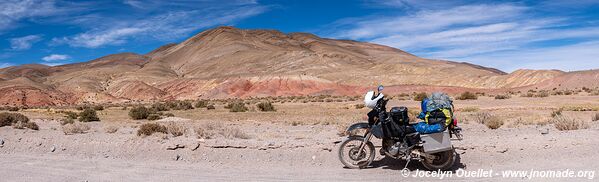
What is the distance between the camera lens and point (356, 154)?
32.9 feet

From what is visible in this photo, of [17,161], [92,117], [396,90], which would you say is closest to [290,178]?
[17,161]

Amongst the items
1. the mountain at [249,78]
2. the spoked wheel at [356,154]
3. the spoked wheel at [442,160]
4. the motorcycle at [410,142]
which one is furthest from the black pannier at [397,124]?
the mountain at [249,78]

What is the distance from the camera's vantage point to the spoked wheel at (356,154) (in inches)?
392

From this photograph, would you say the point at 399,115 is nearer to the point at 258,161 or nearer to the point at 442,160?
the point at 442,160

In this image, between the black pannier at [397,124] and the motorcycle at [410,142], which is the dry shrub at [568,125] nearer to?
the motorcycle at [410,142]

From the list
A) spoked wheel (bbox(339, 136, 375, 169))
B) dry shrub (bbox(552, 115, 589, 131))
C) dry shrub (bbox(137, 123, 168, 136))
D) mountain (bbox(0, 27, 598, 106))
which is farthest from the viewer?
mountain (bbox(0, 27, 598, 106))

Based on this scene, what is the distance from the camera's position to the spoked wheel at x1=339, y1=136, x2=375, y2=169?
32.7 ft

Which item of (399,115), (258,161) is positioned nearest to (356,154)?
(399,115)

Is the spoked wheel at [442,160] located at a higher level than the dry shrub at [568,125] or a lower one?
lower

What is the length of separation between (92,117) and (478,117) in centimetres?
2088

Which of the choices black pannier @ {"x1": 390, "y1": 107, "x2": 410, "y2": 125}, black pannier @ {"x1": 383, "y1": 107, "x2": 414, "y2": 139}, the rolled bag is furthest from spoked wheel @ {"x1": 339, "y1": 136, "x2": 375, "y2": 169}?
the rolled bag

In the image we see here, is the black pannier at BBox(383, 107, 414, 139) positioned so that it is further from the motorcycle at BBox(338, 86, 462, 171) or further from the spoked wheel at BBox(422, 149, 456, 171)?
the spoked wheel at BBox(422, 149, 456, 171)

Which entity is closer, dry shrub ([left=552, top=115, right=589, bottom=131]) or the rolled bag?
the rolled bag

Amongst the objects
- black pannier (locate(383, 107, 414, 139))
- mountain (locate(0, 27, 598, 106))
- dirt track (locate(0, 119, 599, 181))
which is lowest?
dirt track (locate(0, 119, 599, 181))
